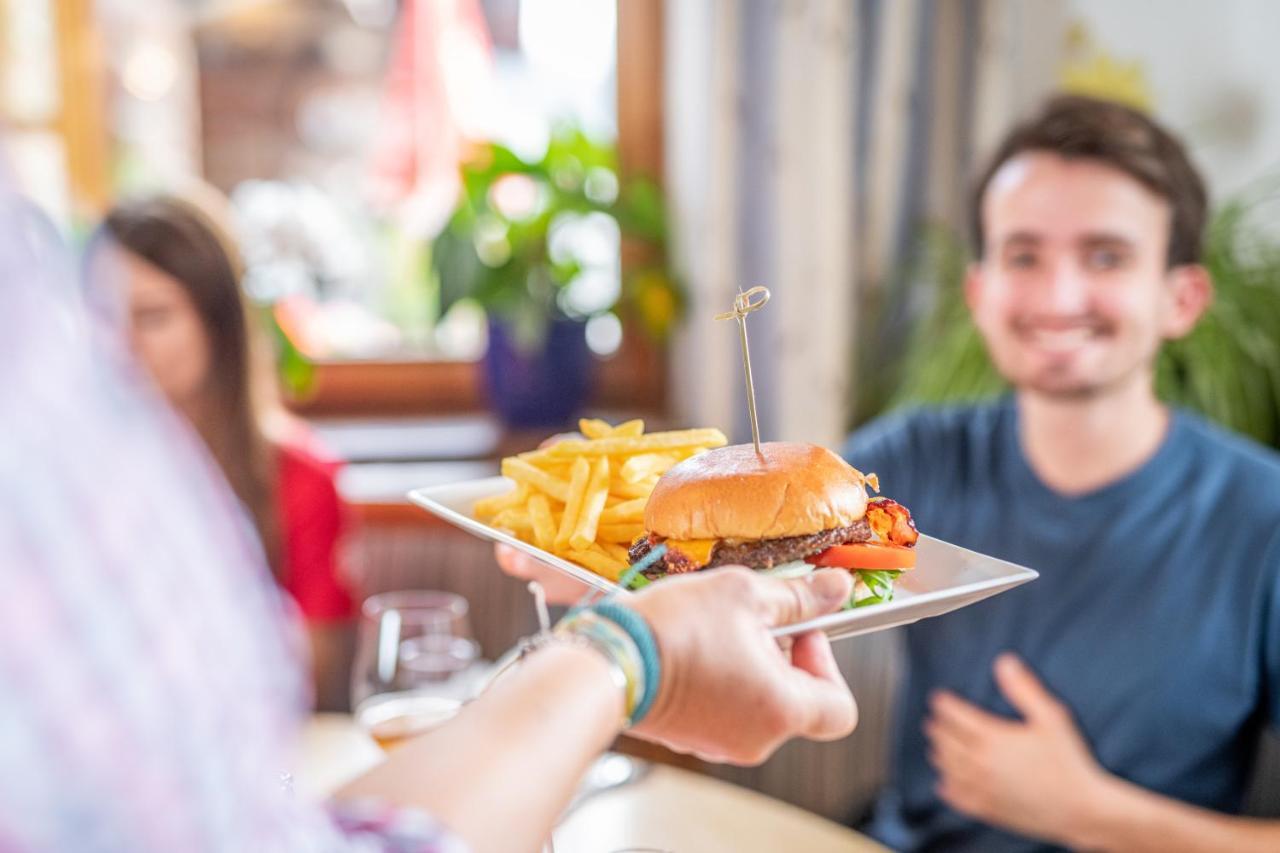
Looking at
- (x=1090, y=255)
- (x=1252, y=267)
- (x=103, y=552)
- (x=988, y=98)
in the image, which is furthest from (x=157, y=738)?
(x=988, y=98)

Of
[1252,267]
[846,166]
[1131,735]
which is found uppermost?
[846,166]

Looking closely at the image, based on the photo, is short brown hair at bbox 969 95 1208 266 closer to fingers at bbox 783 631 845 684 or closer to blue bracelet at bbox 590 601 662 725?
fingers at bbox 783 631 845 684

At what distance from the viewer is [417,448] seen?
299 cm

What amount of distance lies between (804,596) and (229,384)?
198cm

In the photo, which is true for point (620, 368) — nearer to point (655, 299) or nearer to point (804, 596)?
point (655, 299)

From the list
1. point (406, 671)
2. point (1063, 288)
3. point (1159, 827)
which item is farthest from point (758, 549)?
point (1159, 827)

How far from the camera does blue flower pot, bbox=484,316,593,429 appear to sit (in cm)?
292

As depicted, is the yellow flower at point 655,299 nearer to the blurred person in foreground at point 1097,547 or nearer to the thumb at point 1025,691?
the blurred person in foreground at point 1097,547

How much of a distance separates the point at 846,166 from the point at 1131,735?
1562 millimetres

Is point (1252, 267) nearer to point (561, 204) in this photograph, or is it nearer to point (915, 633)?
point (915, 633)

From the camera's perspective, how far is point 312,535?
2500 mm

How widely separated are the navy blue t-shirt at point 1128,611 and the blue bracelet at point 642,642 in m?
1.00

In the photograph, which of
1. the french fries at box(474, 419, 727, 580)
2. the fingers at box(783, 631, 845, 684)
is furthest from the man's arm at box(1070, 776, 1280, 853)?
the french fries at box(474, 419, 727, 580)

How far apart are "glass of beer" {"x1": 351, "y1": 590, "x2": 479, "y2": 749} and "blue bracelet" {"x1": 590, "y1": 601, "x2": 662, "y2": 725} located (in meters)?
0.72
